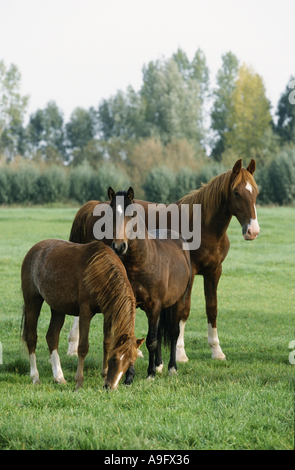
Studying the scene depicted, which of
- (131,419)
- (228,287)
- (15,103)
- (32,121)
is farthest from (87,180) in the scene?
(131,419)

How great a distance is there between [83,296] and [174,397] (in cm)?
138

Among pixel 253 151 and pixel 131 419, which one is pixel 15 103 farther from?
pixel 131 419

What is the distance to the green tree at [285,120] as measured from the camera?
5753 cm

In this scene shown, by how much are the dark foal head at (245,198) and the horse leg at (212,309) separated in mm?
1077

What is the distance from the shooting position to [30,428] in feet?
12.5

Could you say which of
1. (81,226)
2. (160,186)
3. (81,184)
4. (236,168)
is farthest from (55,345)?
(81,184)

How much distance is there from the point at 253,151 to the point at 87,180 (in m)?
19.4

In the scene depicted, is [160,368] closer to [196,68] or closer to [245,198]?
[245,198]

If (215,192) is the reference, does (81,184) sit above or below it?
above

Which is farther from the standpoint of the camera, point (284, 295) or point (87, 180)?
point (87, 180)

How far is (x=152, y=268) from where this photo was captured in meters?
5.57

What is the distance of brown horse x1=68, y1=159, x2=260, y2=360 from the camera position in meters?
6.37

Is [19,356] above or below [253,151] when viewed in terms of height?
below
